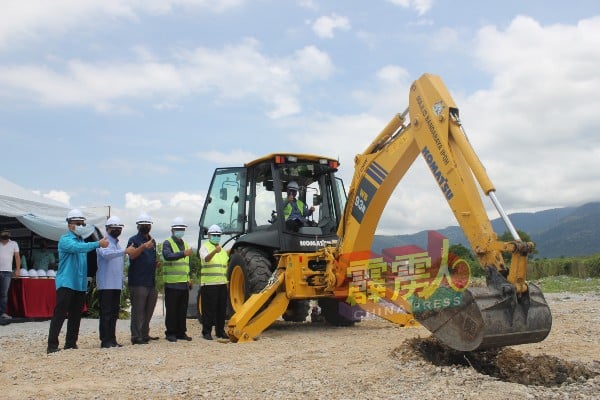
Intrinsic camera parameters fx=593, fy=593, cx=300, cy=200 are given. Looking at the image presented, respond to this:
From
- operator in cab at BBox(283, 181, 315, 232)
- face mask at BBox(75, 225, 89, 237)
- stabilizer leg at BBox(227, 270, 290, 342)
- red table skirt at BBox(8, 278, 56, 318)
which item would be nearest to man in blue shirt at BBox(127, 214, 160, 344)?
face mask at BBox(75, 225, 89, 237)

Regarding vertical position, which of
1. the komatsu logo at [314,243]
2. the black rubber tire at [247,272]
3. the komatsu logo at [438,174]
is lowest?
the black rubber tire at [247,272]

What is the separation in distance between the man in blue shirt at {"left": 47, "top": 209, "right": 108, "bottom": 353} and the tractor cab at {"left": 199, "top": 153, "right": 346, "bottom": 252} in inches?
98.4

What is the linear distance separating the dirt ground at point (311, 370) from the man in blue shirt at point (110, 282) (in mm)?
374

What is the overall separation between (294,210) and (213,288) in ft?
5.29

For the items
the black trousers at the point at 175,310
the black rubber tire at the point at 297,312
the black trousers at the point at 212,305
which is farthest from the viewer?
the black rubber tire at the point at 297,312

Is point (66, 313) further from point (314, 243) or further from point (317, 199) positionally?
point (317, 199)

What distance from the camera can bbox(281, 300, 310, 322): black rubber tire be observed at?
383 inches

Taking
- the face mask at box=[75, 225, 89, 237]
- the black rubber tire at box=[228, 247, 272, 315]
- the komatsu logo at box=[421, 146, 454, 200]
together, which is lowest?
the black rubber tire at box=[228, 247, 272, 315]

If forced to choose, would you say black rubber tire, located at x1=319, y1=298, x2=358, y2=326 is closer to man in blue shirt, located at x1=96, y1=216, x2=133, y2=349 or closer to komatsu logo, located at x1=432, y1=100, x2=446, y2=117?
man in blue shirt, located at x1=96, y1=216, x2=133, y2=349

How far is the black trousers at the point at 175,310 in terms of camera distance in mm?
7859

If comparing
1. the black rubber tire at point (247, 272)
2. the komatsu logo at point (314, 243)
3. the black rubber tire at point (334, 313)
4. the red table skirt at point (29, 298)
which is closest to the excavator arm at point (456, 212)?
the komatsu logo at point (314, 243)

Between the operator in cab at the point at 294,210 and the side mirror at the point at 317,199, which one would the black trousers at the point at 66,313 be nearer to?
the operator in cab at the point at 294,210

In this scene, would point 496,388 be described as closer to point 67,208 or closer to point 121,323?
point 121,323

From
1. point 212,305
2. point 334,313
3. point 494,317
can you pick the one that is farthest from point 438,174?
point 334,313
